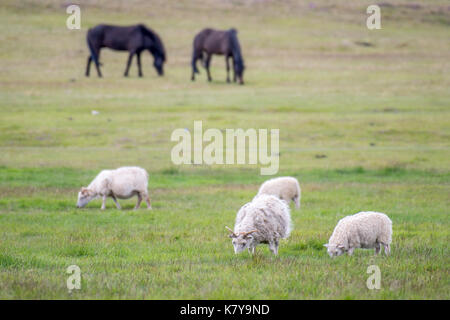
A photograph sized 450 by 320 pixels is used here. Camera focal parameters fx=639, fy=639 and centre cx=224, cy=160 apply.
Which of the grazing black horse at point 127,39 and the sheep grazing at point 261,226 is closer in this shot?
the sheep grazing at point 261,226

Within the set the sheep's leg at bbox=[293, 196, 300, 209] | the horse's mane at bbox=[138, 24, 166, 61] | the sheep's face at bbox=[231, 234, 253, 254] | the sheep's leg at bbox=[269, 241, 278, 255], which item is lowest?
the sheep's leg at bbox=[293, 196, 300, 209]

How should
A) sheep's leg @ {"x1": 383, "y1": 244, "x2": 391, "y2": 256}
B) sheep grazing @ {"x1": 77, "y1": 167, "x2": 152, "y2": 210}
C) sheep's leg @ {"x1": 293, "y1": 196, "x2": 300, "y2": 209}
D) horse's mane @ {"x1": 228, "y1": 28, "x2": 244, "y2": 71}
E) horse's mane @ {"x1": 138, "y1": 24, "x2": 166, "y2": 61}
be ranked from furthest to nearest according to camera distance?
horse's mane @ {"x1": 138, "y1": 24, "x2": 166, "y2": 61} → horse's mane @ {"x1": 228, "y1": 28, "x2": 244, "y2": 71} → sheep's leg @ {"x1": 293, "y1": 196, "x2": 300, "y2": 209} → sheep grazing @ {"x1": 77, "y1": 167, "x2": 152, "y2": 210} → sheep's leg @ {"x1": 383, "y1": 244, "x2": 391, "y2": 256}

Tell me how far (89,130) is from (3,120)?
488cm

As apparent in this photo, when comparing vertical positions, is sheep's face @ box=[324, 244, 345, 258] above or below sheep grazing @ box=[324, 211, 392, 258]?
below

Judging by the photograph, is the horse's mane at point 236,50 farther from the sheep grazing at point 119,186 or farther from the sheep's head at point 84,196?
the sheep's head at point 84,196

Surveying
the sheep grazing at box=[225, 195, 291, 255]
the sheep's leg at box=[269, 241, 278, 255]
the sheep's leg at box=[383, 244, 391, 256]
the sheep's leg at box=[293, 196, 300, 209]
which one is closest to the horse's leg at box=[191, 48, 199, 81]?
the sheep's leg at box=[293, 196, 300, 209]

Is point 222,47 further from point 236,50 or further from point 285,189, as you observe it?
point 285,189

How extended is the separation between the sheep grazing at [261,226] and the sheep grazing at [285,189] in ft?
16.7

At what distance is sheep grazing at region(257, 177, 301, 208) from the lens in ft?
49.8

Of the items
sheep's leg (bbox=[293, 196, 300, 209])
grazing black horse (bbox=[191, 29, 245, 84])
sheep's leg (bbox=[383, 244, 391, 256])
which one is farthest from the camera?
grazing black horse (bbox=[191, 29, 245, 84])

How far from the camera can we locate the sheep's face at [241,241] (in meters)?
9.12

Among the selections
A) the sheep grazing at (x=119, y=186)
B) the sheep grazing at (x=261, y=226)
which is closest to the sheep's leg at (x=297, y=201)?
the sheep grazing at (x=119, y=186)

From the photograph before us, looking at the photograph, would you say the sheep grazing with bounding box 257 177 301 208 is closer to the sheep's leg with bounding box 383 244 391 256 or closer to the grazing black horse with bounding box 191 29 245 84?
the sheep's leg with bounding box 383 244 391 256

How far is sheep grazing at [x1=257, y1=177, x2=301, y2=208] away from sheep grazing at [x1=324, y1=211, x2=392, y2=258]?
5534 millimetres
